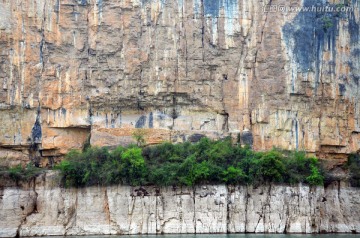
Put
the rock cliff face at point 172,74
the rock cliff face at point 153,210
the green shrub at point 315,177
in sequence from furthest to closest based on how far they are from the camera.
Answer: the rock cliff face at point 172,74
the green shrub at point 315,177
the rock cliff face at point 153,210

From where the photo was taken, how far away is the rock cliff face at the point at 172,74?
40.8 meters

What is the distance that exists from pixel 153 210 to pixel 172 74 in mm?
7043

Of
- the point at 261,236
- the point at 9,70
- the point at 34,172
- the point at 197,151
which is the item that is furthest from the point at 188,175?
the point at 9,70

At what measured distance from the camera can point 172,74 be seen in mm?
41375

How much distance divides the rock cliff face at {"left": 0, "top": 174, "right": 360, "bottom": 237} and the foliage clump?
0.38m

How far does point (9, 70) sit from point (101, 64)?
4099mm

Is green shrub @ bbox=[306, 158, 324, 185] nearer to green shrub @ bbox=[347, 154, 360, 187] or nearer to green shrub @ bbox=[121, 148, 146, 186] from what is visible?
green shrub @ bbox=[347, 154, 360, 187]

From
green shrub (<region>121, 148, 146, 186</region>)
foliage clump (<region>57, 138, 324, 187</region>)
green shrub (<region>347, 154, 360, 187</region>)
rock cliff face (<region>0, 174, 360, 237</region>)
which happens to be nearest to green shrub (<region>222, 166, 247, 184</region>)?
foliage clump (<region>57, 138, 324, 187</region>)

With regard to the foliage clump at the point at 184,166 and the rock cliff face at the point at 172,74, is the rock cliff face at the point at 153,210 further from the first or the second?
the rock cliff face at the point at 172,74

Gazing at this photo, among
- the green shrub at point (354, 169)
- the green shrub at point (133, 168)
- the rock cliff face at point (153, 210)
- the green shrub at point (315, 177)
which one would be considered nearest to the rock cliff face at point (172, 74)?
the green shrub at point (354, 169)

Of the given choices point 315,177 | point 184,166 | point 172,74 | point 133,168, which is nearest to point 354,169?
point 315,177

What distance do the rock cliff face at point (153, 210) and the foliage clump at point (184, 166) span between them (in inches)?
14.9

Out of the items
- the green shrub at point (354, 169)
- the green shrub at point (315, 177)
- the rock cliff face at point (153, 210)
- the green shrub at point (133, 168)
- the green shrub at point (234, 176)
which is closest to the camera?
the rock cliff face at point (153, 210)

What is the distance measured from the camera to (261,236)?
35812 millimetres
